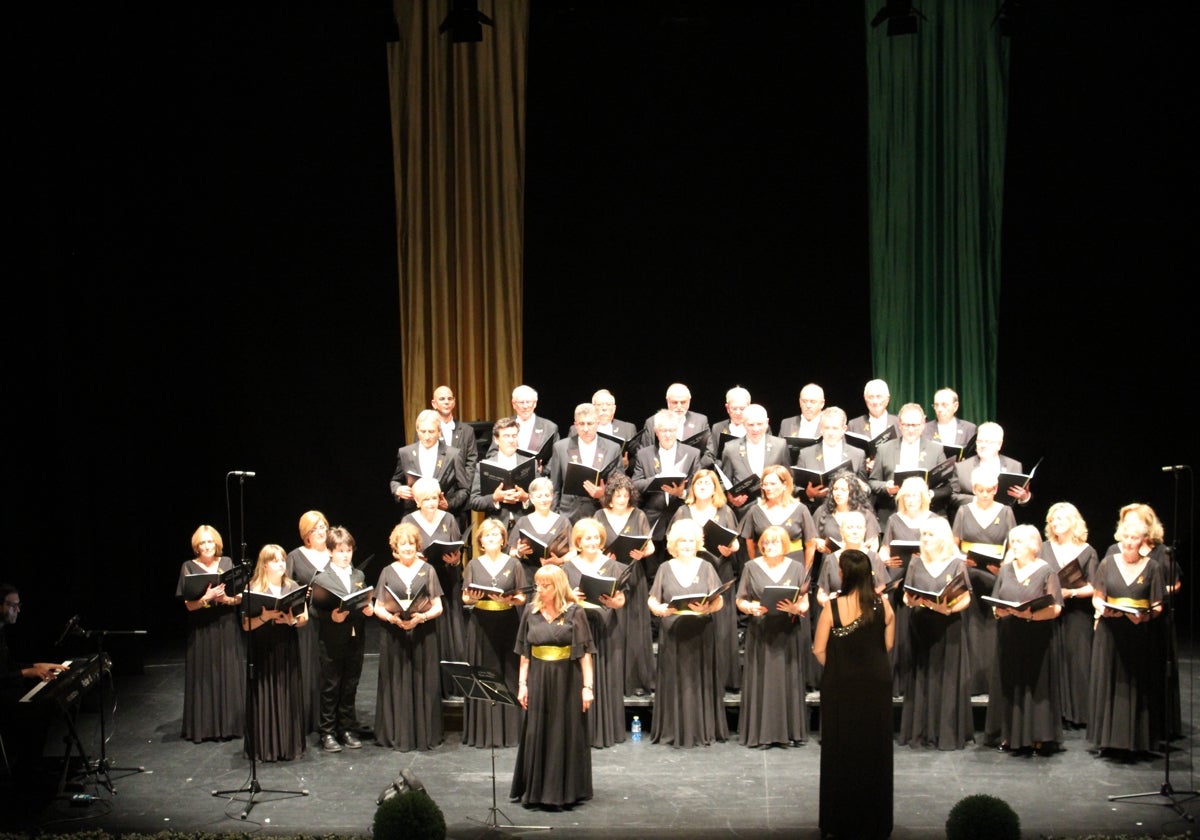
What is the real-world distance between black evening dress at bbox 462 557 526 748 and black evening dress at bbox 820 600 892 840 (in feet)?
7.21

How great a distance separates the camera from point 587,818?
680 centimetres

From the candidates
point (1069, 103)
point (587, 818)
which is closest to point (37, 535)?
point (587, 818)

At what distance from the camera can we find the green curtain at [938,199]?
10.2m

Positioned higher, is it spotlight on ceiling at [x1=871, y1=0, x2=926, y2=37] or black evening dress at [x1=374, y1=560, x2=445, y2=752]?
spotlight on ceiling at [x1=871, y1=0, x2=926, y2=37]

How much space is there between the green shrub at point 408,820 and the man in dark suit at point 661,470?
130 inches

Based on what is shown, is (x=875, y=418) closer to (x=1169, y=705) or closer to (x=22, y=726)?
(x=1169, y=705)

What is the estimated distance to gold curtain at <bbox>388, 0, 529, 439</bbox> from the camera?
10.5 meters

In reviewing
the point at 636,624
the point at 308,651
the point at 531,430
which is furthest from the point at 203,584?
the point at 636,624

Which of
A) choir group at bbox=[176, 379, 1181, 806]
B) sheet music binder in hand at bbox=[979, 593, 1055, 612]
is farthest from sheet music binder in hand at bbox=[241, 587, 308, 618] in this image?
sheet music binder in hand at bbox=[979, 593, 1055, 612]

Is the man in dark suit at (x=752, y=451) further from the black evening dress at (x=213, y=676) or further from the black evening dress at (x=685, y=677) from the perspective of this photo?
the black evening dress at (x=213, y=676)

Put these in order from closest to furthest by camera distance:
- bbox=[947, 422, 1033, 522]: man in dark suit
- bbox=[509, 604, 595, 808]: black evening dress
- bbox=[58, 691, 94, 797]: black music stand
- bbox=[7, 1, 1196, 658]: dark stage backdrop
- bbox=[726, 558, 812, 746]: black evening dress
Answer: bbox=[509, 604, 595, 808]: black evening dress < bbox=[58, 691, 94, 797]: black music stand < bbox=[726, 558, 812, 746]: black evening dress < bbox=[947, 422, 1033, 522]: man in dark suit < bbox=[7, 1, 1196, 658]: dark stage backdrop

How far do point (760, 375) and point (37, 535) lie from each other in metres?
5.19

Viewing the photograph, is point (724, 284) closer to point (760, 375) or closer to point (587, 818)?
point (760, 375)

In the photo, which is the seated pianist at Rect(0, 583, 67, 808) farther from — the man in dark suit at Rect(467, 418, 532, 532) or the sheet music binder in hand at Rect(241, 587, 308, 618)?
the man in dark suit at Rect(467, 418, 532, 532)
